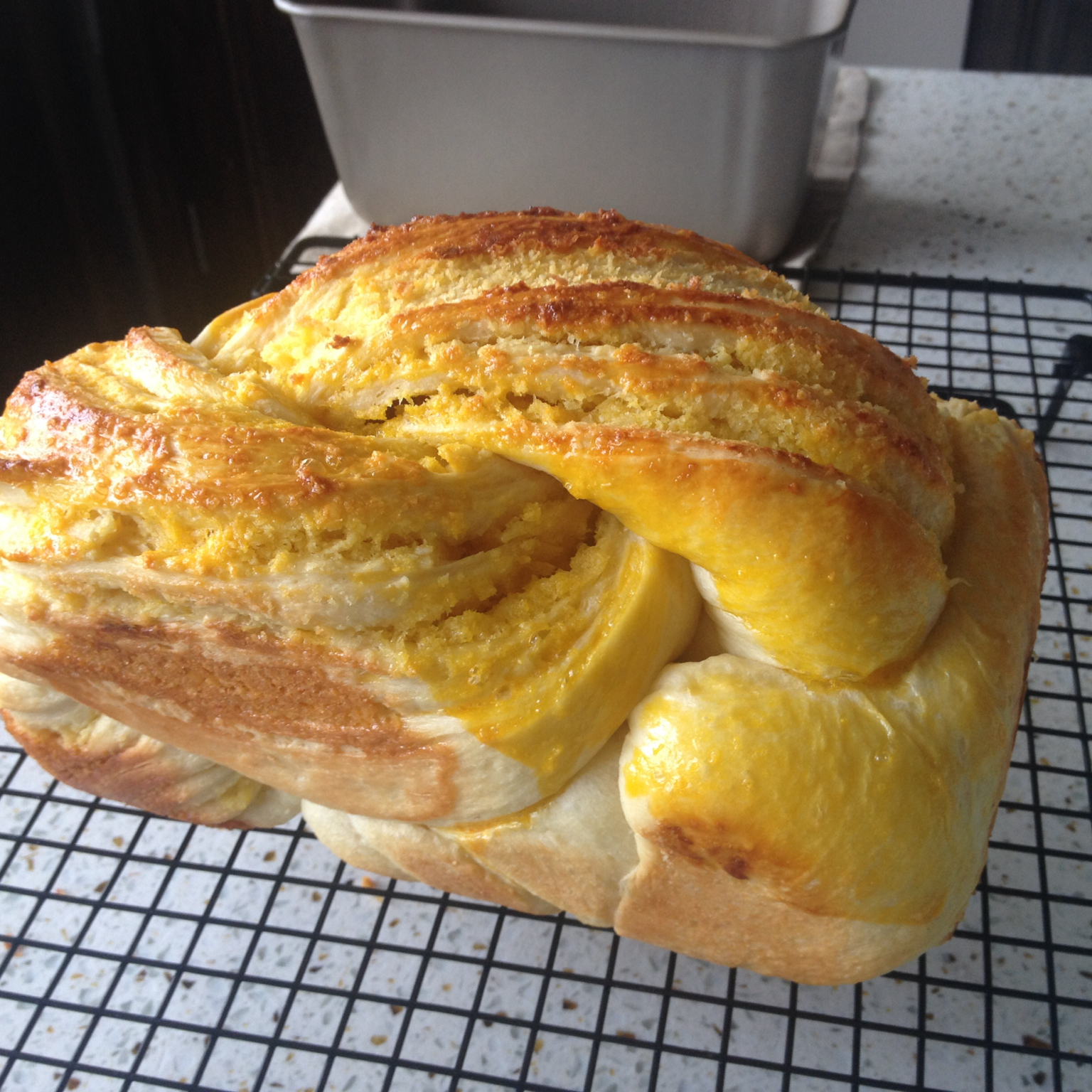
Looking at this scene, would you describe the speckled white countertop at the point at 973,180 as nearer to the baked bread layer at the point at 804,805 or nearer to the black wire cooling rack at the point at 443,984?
the black wire cooling rack at the point at 443,984

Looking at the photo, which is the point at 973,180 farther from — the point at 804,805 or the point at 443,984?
the point at 443,984

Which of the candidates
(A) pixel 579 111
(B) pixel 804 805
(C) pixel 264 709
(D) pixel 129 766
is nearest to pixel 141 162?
(A) pixel 579 111

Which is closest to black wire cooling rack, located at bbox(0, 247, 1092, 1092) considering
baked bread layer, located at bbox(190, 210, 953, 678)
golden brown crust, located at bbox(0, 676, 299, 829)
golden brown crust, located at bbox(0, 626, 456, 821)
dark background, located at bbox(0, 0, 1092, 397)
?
golden brown crust, located at bbox(0, 676, 299, 829)

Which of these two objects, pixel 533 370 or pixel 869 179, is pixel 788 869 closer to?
pixel 533 370

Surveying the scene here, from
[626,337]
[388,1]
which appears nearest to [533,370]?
[626,337]

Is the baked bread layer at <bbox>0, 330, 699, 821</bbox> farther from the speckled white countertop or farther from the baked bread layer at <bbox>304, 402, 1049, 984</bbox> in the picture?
the speckled white countertop
